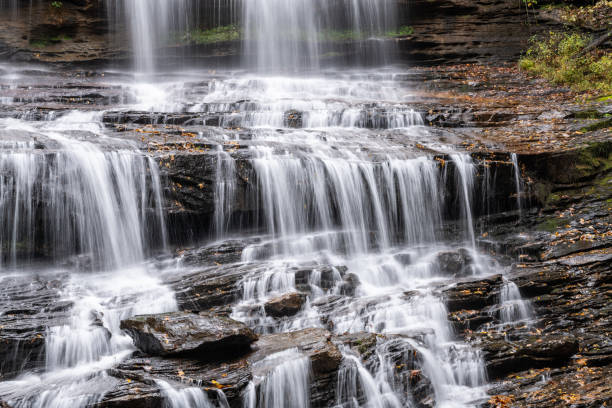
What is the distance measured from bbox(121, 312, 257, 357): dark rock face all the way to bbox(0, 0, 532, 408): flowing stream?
36 cm

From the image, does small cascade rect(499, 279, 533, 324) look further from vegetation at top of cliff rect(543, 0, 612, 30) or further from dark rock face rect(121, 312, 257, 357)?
vegetation at top of cliff rect(543, 0, 612, 30)

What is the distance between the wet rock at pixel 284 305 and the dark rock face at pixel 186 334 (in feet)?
3.38

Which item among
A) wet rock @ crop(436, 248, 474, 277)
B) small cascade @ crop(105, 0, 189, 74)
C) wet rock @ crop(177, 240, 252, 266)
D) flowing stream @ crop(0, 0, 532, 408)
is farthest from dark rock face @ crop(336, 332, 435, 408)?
small cascade @ crop(105, 0, 189, 74)

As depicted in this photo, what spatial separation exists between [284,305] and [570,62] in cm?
1188

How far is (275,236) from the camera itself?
910 centimetres

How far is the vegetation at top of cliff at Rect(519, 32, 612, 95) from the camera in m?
13.5

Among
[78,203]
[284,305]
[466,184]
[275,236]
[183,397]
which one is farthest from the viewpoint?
[466,184]

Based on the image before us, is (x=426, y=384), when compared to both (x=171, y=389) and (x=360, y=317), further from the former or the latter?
(x=171, y=389)

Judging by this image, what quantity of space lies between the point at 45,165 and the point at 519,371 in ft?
25.0

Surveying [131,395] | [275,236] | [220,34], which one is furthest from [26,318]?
[220,34]

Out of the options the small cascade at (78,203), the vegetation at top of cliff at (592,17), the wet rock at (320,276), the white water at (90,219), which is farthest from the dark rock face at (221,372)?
the vegetation at top of cliff at (592,17)

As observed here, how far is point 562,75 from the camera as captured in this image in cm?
1403

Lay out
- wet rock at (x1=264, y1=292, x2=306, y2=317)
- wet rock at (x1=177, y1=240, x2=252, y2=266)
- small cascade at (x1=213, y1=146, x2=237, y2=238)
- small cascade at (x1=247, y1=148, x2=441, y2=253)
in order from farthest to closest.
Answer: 1. small cascade at (x1=247, y1=148, x2=441, y2=253)
2. small cascade at (x1=213, y1=146, x2=237, y2=238)
3. wet rock at (x1=177, y1=240, x2=252, y2=266)
4. wet rock at (x1=264, y1=292, x2=306, y2=317)

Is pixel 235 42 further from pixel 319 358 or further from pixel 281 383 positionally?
pixel 281 383
